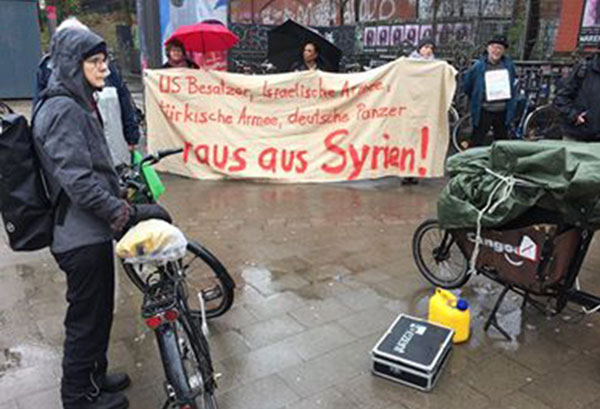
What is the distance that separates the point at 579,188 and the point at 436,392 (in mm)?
1321

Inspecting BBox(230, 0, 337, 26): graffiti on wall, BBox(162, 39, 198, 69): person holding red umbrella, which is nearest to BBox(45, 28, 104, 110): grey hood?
BBox(162, 39, 198, 69): person holding red umbrella

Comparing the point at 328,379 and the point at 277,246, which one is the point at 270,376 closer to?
the point at 328,379

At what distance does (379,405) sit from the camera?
303 centimetres

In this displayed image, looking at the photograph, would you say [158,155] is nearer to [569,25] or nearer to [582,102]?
[582,102]

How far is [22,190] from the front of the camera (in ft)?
8.40

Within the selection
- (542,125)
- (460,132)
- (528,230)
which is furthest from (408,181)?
(528,230)

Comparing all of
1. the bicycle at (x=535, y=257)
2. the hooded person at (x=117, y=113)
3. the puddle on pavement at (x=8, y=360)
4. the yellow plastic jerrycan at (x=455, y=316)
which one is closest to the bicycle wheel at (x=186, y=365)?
the puddle on pavement at (x=8, y=360)

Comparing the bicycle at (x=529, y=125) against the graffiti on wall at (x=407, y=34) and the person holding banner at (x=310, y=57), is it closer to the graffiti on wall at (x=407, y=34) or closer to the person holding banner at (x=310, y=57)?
the person holding banner at (x=310, y=57)

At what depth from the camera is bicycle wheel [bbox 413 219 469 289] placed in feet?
13.9

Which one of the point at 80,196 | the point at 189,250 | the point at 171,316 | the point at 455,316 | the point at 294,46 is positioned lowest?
the point at 455,316

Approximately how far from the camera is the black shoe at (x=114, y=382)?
3125 mm

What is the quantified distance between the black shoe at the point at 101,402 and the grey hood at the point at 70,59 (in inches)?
57.0

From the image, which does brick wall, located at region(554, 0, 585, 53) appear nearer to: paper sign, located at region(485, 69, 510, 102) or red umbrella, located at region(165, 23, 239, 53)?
paper sign, located at region(485, 69, 510, 102)

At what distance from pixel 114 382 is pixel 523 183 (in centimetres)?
254
